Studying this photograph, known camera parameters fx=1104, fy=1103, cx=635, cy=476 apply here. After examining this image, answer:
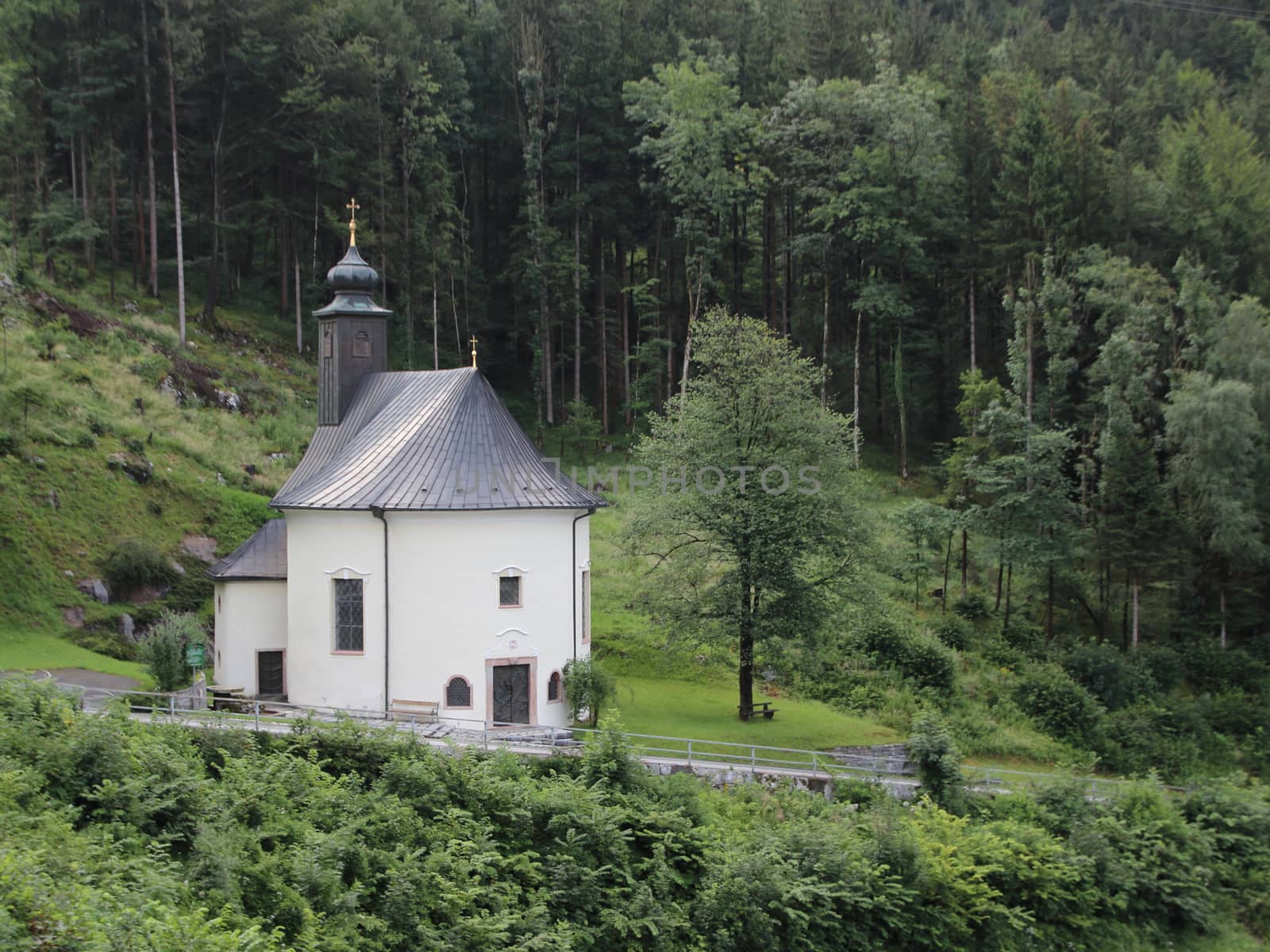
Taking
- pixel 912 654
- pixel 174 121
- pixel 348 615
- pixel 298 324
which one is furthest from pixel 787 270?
pixel 348 615

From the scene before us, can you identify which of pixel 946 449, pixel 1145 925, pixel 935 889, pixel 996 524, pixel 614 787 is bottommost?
pixel 1145 925

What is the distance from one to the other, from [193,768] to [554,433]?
112 feet

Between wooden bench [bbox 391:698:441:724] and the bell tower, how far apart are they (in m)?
9.06

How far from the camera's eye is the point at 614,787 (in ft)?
64.0

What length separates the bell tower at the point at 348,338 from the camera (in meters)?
29.9

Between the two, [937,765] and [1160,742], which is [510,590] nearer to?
[937,765]

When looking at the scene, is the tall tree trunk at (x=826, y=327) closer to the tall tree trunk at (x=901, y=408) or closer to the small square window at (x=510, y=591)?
the tall tree trunk at (x=901, y=408)

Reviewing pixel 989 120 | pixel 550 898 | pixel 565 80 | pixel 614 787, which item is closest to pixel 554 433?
pixel 565 80

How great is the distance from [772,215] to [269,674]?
3207 cm

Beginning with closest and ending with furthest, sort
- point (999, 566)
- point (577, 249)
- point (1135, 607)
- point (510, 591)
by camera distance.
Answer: point (510, 591), point (1135, 607), point (999, 566), point (577, 249)

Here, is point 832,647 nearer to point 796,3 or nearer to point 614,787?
point 614,787

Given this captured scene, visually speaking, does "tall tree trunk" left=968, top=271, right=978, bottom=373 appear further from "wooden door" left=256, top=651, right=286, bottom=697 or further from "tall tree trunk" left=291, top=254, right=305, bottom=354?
"wooden door" left=256, top=651, right=286, bottom=697

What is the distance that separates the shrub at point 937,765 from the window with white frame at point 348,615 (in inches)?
482

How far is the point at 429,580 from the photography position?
24391mm
